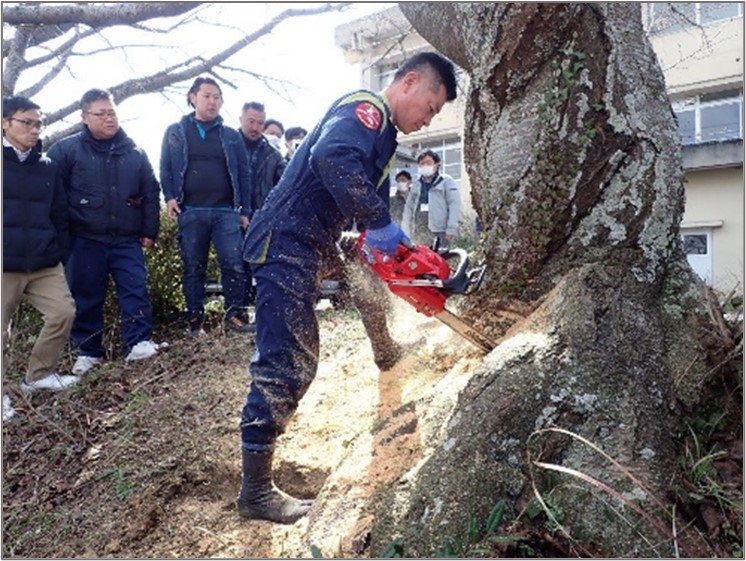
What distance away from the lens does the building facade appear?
8648 millimetres

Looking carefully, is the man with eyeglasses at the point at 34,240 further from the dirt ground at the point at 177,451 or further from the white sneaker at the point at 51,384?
the dirt ground at the point at 177,451

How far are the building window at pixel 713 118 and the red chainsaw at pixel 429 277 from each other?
40.1 feet

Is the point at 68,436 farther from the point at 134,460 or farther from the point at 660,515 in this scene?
the point at 660,515

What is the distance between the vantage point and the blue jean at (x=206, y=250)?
468 centimetres

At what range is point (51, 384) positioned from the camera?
4.14m

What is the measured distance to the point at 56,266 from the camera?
13.7 feet

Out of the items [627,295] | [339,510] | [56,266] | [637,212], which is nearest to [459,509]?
[339,510]

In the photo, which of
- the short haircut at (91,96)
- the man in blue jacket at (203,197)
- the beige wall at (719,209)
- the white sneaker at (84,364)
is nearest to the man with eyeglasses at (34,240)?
the white sneaker at (84,364)

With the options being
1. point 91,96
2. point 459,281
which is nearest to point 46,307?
point 91,96

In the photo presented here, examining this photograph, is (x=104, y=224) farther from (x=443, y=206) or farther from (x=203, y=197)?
(x=443, y=206)

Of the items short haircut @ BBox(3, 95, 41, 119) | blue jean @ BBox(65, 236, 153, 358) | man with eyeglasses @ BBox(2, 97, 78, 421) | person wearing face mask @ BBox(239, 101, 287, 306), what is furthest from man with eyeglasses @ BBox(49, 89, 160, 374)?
person wearing face mask @ BBox(239, 101, 287, 306)

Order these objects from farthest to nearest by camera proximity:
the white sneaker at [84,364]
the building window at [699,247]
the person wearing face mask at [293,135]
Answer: the building window at [699,247], the person wearing face mask at [293,135], the white sneaker at [84,364]

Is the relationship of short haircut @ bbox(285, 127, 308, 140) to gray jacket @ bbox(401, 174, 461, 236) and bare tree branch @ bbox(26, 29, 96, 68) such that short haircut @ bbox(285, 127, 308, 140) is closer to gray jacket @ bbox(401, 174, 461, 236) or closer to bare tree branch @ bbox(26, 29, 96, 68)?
gray jacket @ bbox(401, 174, 461, 236)

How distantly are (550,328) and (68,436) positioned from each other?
8.91 feet
